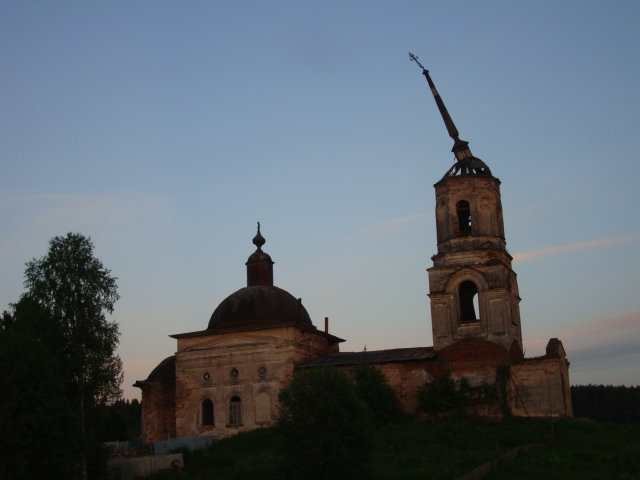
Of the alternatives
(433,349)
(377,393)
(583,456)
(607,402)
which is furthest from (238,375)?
(607,402)

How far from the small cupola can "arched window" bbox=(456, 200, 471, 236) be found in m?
10.0

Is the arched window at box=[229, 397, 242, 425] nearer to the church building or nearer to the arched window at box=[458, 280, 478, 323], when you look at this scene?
the church building

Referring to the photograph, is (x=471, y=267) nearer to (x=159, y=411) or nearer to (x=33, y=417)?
(x=159, y=411)

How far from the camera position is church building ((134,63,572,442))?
1137 inches

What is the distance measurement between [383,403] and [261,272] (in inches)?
418

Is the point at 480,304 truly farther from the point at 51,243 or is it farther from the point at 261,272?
the point at 51,243

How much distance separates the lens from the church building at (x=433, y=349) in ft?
94.8

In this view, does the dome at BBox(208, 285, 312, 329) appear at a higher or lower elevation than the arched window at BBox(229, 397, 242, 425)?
higher

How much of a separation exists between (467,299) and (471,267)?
1.71 m

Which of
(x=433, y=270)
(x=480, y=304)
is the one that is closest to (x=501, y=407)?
(x=480, y=304)

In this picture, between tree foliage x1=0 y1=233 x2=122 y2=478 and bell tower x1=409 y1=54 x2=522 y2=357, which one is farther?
bell tower x1=409 y1=54 x2=522 y2=357

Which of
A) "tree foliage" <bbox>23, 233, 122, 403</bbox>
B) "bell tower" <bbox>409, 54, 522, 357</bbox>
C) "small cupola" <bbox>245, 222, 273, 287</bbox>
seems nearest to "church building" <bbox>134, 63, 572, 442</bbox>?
"bell tower" <bbox>409, 54, 522, 357</bbox>

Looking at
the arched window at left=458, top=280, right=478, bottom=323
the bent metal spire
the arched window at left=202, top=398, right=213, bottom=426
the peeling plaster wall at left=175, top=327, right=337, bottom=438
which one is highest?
the bent metal spire

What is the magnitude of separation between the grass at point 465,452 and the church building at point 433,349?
199 centimetres
